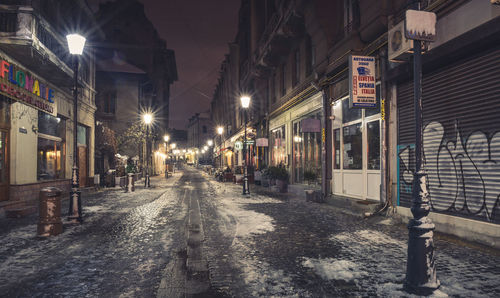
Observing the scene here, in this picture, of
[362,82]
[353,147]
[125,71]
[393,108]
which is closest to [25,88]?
[362,82]

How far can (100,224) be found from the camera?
890 cm

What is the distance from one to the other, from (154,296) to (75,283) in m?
1.30

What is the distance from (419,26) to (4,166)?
13186mm

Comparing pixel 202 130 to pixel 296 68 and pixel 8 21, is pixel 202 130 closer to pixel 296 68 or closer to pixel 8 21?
pixel 296 68

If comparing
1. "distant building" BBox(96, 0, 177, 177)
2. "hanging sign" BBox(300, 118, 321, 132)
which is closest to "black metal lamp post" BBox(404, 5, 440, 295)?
"hanging sign" BBox(300, 118, 321, 132)

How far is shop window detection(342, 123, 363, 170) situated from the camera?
40.4 feet

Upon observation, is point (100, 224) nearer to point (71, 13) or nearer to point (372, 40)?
point (372, 40)

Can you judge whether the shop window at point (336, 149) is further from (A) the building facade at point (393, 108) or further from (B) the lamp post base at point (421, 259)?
(B) the lamp post base at point (421, 259)

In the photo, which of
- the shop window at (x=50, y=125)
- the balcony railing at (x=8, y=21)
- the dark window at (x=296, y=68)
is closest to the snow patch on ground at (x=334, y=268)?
the balcony railing at (x=8, y=21)

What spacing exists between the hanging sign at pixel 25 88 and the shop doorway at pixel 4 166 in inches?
55.3

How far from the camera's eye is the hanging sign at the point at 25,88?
35.0 ft

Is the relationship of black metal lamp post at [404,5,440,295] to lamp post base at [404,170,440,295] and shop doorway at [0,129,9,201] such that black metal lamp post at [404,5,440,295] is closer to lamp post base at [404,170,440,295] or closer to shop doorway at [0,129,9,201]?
lamp post base at [404,170,440,295]

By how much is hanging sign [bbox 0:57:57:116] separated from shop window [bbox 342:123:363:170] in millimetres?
12389

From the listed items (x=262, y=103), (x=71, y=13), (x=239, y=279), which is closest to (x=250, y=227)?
(x=239, y=279)
